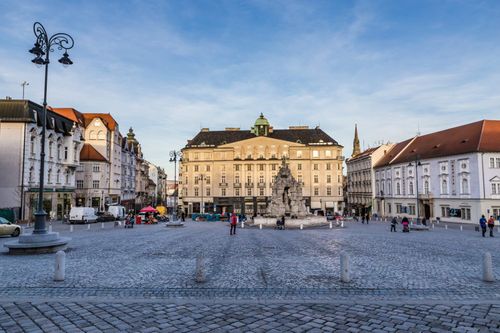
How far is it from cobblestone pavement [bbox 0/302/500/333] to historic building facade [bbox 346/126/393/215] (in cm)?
5960

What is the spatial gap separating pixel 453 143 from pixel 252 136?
4427 cm

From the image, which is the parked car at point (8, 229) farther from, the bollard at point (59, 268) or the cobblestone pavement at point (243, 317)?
the cobblestone pavement at point (243, 317)

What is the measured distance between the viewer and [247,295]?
28.2 feet

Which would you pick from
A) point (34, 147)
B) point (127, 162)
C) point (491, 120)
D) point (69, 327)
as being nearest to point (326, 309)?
point (69, 327)

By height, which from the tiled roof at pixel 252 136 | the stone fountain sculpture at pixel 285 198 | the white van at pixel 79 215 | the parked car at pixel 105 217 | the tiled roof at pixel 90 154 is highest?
the tiled roof at pixel 252 136

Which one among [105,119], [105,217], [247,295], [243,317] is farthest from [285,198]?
[105,119]

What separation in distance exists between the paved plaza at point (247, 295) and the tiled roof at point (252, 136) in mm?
66119

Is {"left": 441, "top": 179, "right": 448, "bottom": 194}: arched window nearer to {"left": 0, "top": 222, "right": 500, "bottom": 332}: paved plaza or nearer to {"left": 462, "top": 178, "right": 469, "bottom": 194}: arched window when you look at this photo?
{"left": 462, "top": 178, "right": 469, "bottom": 194}: arched window

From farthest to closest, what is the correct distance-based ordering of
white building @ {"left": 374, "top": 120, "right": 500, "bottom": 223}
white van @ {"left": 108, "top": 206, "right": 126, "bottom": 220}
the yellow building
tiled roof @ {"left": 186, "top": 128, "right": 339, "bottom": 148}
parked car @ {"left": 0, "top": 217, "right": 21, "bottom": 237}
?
1. tiled roof @ {"left": 186, "top": 128, "right": 339, "bottom": 148}
2. the yellow building
3. white van @ {"left": 108, "top": 206, "right": 126, "bottom": 220}
4. white building @ {"left": 374, "top": 120, "right": 500, "bottom": 223}
5. parked car @ {"left": 0, "top": 217, "right": 21, "bottom": 237}

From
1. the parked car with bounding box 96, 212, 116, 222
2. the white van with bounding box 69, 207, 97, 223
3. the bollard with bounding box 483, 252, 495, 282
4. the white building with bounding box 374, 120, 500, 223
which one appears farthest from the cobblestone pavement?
the parked car with bounding box 96, 212, 116, 222

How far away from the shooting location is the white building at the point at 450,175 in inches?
1678

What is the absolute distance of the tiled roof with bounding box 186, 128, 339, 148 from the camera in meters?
79.4

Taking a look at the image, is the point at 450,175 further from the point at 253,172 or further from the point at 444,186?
the point at 253,172

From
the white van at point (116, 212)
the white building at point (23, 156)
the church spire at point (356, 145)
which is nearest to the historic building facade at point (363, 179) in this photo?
the church spire at point (356, 145)
